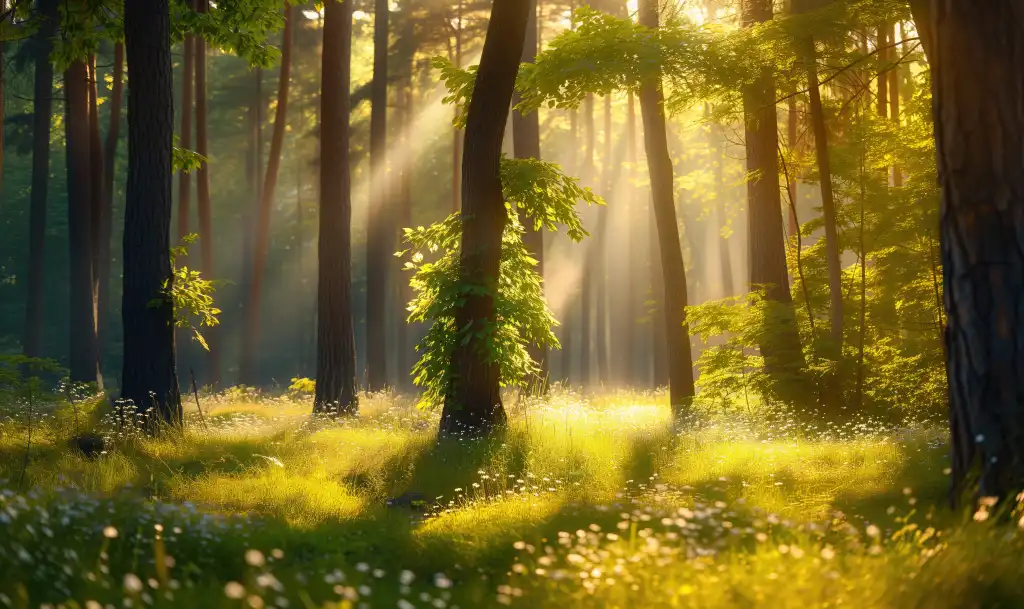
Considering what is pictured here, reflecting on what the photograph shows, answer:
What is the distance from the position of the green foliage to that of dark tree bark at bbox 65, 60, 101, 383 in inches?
498

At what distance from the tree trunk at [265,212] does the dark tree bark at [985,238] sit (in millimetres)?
21344

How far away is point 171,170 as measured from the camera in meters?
12.8

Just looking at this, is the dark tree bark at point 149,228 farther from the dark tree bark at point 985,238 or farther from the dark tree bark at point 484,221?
the dark tree bark at point 985,238

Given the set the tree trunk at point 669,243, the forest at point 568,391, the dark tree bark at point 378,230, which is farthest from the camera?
the dark tree bark at point 378,230

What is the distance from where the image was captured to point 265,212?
27.2 m

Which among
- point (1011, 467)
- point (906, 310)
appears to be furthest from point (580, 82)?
point (1011, 467)

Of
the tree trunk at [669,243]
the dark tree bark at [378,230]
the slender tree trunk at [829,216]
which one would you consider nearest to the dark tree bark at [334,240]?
the tree trunk at [669,243]

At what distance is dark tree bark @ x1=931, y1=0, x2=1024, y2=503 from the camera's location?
5750mm

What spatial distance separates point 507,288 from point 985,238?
24.0ft

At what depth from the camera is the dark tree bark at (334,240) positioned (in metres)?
16.4

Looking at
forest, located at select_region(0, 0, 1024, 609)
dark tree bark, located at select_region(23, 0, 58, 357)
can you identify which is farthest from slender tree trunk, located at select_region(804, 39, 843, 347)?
dark tree bark, located at select_region(23, 0, 58, 357)

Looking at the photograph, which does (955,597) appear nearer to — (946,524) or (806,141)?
(946,524)

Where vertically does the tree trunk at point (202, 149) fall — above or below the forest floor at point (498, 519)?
above

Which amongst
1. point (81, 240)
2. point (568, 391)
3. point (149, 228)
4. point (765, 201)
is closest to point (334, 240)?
point (149, 228)
